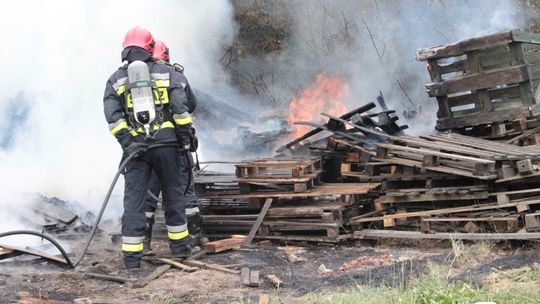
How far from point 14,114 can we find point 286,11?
767 centimetres

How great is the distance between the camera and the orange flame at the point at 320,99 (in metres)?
13.7

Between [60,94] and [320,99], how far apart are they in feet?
20.9

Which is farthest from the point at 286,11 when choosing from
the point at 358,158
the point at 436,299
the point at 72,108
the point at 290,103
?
the point at 436,299

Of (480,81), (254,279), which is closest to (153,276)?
(254,279)

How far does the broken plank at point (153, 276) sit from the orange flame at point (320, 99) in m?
7.35

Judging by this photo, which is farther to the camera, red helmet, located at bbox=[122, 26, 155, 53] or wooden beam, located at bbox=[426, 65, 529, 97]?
wooden beam, located at bbox=[426, 65, 529, 97]

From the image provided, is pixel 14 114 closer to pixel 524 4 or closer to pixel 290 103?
pixel 290 103

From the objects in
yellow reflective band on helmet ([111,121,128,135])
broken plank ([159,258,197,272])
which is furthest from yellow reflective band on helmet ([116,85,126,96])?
broken plank ([159,258,197,272])

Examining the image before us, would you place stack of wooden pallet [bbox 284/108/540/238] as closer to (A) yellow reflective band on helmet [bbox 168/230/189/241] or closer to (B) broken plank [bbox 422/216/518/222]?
(B) broken plank [bbox 422/216/518/222]

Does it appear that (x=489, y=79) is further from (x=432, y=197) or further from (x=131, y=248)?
(x=131, y=248)

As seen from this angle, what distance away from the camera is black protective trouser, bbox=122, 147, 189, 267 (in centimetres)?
627

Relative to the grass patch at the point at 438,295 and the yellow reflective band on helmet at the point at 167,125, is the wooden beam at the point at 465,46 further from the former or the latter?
the grass patch at the point at 438,295

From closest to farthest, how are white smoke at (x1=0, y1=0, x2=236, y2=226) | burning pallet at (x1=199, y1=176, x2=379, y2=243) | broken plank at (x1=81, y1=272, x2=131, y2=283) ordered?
broken plank at (x1=81, y1=272, x2=131, y2=283), burning pallet at (x1=199, y1=176, x2=379, y2=243), white smoke at (x1=0, y1=0, x2=236, y2=226)

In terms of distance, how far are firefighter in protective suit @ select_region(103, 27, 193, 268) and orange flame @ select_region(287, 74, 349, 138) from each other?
6.80m
